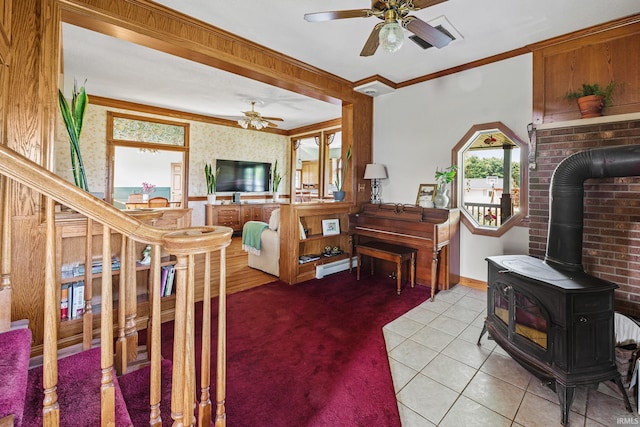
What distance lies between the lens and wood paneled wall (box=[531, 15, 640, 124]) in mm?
2562

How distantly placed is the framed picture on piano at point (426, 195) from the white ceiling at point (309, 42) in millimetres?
1465

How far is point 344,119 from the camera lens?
438cm

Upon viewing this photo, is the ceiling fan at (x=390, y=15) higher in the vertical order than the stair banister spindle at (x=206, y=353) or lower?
higher

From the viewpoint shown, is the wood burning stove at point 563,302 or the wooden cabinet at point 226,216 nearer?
the wood burning stove at point 563,302

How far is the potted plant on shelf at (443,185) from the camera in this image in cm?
346

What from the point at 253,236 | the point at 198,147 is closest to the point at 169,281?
the point at 253,236

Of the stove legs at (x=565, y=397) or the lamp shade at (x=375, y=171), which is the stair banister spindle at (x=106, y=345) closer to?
the stove legs at (x=565, y=397)

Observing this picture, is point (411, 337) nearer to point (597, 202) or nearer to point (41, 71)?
point (597, 202)

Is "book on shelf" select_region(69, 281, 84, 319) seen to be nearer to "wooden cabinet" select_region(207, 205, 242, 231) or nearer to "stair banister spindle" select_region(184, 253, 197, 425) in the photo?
"stair banister spindle" select_region(184, 253, 197, 425)

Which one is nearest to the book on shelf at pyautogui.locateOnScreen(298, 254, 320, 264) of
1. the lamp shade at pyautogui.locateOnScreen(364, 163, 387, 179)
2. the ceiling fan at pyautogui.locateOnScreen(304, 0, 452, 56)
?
the lamp shade at pyautogui.locateOnScreen(364, 163, 387, 179)

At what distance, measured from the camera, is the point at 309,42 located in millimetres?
3049

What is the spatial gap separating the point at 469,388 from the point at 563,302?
75 centimetres

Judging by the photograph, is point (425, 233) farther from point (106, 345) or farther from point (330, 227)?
point (106, 345)

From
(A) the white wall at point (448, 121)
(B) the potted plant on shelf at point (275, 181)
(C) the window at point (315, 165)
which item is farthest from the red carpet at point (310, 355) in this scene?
(B) the potted plant on shelf at point (275, 181)
